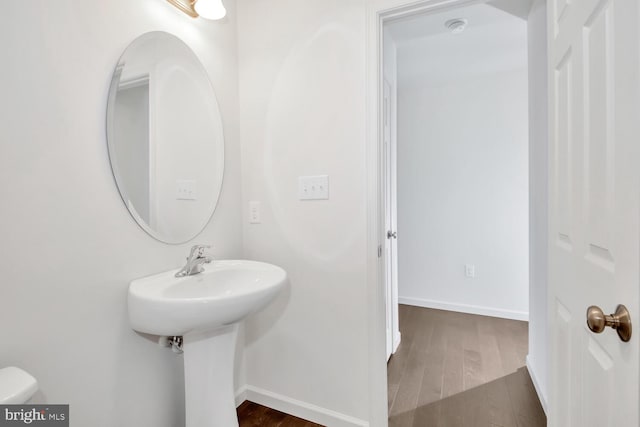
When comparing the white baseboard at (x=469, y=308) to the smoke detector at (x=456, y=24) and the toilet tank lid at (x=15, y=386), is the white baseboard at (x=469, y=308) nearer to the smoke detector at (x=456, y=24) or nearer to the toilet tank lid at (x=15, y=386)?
the smoke detector at (x=456, y=24)

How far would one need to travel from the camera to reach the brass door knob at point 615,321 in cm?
54

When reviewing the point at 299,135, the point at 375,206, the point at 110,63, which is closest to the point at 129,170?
the point at 110,63

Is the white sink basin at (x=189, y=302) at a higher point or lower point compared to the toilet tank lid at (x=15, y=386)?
higher

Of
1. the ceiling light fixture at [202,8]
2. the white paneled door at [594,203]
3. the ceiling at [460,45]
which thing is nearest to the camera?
the white paneled door at [594,203]

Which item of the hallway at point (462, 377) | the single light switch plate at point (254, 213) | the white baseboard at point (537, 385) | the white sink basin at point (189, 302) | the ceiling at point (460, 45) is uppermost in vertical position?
the ceiling at point (460, 45)

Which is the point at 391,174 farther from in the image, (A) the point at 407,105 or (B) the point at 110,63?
(B) the point at 110,63

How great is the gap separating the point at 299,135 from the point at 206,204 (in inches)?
22.9

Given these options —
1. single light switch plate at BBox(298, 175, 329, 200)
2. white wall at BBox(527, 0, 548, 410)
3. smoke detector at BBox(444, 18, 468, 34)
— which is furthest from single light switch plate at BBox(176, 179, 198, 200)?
smoke detector at BBox(444, 18, 468, 34)

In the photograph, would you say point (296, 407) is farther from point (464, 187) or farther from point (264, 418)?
point (464, 187)

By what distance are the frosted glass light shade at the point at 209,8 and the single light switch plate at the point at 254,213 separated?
3.00 ft

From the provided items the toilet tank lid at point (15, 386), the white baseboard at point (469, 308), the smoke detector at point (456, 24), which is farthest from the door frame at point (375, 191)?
the white baseboard at point (469, 308)

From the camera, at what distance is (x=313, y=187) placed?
1.54 meters

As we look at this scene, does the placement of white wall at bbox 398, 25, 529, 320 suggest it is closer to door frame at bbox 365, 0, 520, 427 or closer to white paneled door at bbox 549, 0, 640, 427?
door frame at bbox 365, 0, 520, 427

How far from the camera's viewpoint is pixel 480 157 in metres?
3.05
